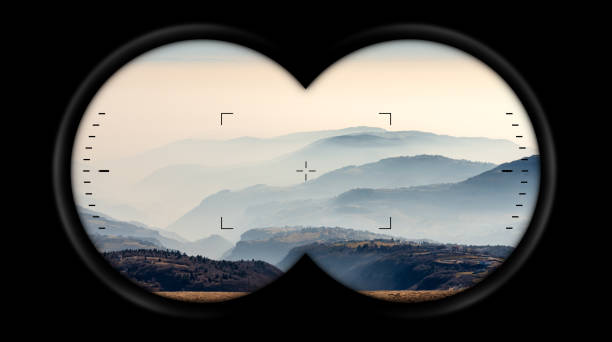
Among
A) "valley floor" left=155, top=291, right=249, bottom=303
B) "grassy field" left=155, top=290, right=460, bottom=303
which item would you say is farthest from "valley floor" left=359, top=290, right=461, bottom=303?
"valley floor" left=155, top=291, right=249, bottom=303

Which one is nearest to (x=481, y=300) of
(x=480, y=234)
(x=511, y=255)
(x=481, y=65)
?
(x=511, y=255)

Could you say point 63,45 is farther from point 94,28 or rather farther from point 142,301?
point 142,301

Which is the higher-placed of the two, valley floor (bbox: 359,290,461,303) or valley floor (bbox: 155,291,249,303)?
valley floor (bbox: 359,290,461,303)

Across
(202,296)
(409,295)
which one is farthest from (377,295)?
(202,296)

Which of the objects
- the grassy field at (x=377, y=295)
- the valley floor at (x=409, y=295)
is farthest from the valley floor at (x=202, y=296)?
the valley floor at (x=409, y=295)

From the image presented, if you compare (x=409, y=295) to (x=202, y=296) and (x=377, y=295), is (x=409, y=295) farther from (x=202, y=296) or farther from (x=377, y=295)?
(x=202, y=296)

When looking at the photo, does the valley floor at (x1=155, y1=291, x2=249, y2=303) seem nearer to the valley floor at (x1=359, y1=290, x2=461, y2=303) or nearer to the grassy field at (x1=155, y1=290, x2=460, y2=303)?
the grassy field at (x1=155, y1=290, x2=460, y2=303)

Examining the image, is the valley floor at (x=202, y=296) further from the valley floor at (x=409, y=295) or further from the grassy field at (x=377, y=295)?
Result: the valley floor at (x=409, y=295)

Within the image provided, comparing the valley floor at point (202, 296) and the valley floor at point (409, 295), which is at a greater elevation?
the valley floor at point (409, 295)
